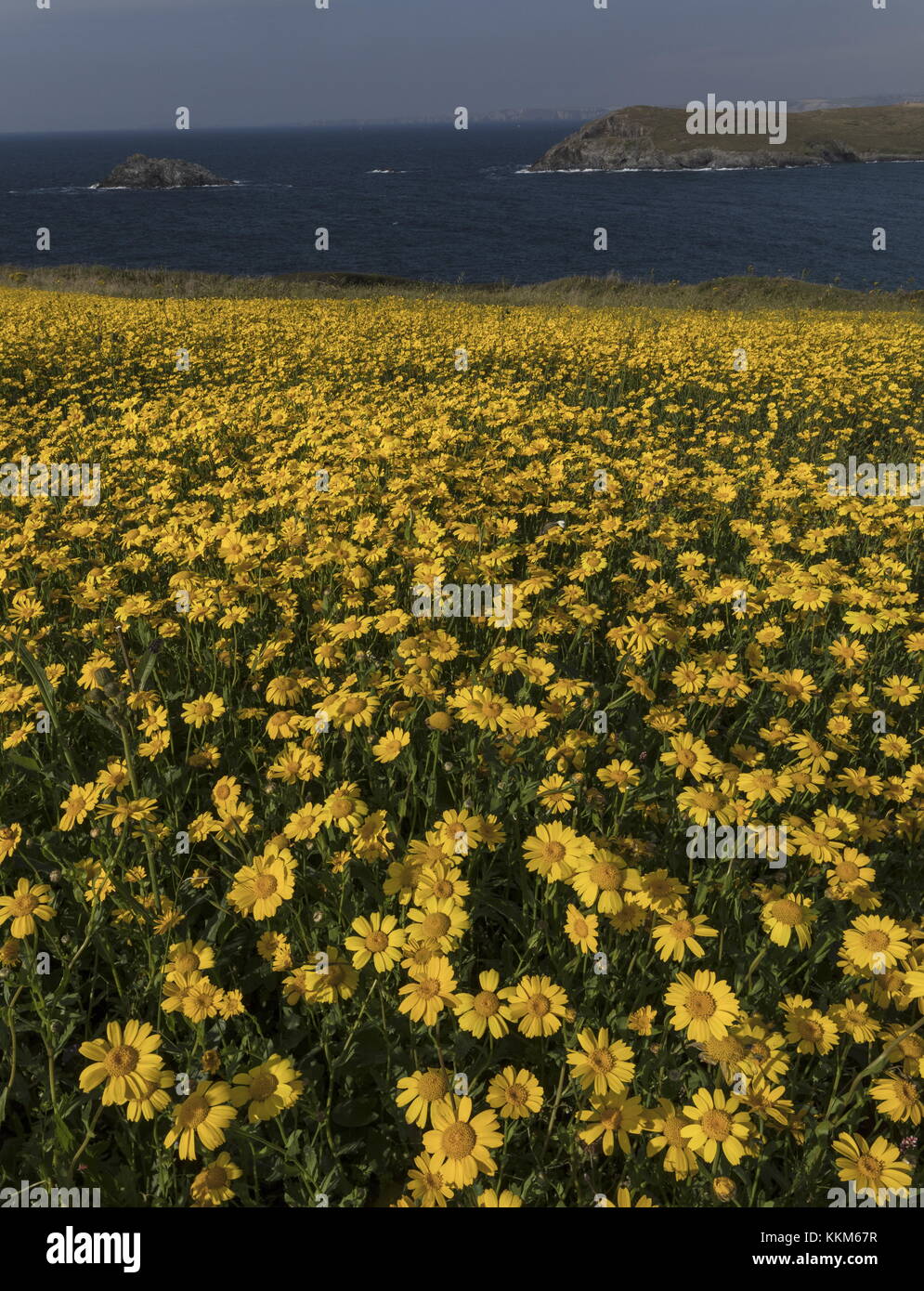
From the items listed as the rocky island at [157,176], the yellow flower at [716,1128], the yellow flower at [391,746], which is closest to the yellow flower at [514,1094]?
the yellow flower at [716,1128]

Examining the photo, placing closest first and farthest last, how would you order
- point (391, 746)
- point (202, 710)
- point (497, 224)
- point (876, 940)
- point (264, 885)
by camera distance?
point (876, 940), point (264, 885), point (391, 746), point (202, 710), point (497, 224)

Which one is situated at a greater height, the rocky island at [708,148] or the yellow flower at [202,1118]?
the rocky island at [708,148]

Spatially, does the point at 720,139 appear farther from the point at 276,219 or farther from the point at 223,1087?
the point at 223,1087

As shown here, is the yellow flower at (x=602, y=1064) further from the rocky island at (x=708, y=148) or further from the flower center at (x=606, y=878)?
the rocky island at (x=708, y=148)

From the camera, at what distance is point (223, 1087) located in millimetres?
1761

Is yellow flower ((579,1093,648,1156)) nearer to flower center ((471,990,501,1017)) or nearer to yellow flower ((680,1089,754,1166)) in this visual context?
yellow flower ((680,1089,754,1166))

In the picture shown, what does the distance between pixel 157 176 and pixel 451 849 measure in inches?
6387

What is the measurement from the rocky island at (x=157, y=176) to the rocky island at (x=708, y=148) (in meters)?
79.0

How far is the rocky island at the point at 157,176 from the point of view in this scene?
4852 inches

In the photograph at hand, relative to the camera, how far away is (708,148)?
152m

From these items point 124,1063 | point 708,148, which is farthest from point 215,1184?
point 708,148

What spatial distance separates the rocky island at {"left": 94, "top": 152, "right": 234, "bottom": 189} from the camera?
123 metres

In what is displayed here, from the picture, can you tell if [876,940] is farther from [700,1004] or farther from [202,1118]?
[202,1118]

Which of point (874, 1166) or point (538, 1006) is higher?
point (538, 1006)
